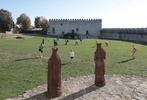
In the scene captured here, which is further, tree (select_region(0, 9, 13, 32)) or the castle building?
the castle building

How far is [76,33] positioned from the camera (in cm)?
5684

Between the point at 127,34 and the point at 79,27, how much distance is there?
15.6 meters

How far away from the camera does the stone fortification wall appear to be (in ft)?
130

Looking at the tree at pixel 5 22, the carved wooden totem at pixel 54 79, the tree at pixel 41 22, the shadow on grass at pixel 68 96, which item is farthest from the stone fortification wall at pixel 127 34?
the carved wooden totem at pixel 54 79

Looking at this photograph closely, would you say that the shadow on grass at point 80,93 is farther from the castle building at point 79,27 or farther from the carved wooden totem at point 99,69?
the castle building at point 79,27

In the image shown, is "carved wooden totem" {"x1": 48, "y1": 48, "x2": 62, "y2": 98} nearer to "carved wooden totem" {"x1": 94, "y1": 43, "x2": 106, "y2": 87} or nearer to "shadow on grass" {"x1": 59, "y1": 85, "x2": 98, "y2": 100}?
"shadow on grass" {"x1": 59, "y1": 85, "x2": 98, "y2": 100}

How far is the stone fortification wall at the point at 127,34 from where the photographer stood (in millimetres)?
39562

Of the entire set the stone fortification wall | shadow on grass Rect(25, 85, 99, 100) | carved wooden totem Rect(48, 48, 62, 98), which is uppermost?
the stone fortification wall

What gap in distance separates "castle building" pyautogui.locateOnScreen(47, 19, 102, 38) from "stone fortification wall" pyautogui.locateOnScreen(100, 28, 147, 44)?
7.41 ft

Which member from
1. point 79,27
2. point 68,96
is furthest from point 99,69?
point 79,27

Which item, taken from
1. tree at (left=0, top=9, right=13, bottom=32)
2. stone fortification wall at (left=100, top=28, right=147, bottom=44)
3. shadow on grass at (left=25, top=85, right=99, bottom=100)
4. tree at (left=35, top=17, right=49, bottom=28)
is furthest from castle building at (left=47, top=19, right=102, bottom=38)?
shadow on grass at (left=25, top=85, right=99, bottom=100)

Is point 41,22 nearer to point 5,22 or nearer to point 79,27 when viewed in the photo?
point 79,27

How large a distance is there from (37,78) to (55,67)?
3140mm

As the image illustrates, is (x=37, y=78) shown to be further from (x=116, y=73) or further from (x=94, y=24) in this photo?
(x=94, y=24)
